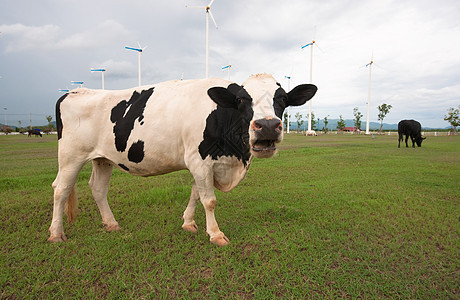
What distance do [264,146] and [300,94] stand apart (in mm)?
1162

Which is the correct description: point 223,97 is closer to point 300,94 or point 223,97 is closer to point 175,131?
point 175,131

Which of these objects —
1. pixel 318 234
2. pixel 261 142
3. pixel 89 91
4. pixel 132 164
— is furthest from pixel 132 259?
pixel 89 91

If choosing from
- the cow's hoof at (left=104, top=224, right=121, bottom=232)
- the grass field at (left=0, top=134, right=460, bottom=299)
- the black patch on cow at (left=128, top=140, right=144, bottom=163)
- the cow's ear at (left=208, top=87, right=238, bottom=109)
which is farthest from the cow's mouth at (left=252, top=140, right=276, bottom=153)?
the cow's hoof at (left=104, top=224, right=121, bottom=232)

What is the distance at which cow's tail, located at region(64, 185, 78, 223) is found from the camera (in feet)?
13.8

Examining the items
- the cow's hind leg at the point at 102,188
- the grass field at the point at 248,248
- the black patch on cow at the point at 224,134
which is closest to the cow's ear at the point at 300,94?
the black patch on cow at the point at 224,134

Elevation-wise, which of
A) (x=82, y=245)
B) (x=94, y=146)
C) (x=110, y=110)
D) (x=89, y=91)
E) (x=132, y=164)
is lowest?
(x=82, y=245)

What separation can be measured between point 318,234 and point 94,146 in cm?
374

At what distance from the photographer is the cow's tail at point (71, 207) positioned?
4.21 meters

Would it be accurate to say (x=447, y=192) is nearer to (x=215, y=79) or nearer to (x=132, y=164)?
(x=215, y=79)

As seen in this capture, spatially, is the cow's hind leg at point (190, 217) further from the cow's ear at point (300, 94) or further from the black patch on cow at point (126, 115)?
the cow's ear at point (300, 94)

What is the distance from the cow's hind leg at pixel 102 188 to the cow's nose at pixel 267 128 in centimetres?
288

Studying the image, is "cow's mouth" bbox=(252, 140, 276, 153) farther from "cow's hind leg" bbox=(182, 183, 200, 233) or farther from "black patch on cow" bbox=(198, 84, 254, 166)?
"cow's hind leg" bbox=(182, 183, 200, 233)

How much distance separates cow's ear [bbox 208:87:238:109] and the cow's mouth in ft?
2.28

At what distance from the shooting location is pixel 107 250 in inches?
134
